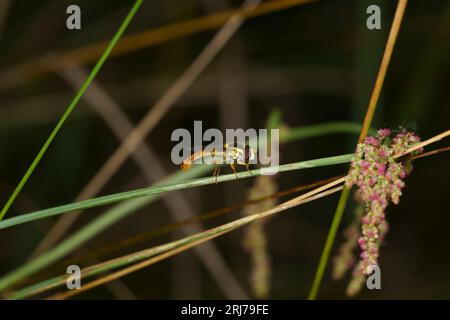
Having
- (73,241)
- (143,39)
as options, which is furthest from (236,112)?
(73,241)

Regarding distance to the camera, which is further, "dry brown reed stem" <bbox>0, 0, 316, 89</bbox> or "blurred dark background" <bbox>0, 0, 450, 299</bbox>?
"blurred dark background" <bbox>0, 0, 450, 299</bbox>

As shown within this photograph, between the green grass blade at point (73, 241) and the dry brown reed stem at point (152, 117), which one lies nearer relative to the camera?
the green grass blade at point (73, 241)

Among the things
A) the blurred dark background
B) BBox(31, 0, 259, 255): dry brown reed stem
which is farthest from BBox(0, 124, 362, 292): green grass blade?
the blurred dark background

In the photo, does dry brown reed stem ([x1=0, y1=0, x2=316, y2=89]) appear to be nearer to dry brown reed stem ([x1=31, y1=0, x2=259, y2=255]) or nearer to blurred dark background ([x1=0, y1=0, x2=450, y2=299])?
dry brown reed stem ([x1=31, y1=0, x2=259, y2=255])

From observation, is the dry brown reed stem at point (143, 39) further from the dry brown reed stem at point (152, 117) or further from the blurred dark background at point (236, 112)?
the blurred dark background at point (236, 112)

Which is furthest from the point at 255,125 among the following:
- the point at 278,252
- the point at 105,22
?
the point at 105,22

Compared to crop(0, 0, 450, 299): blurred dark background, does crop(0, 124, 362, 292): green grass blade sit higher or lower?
lower

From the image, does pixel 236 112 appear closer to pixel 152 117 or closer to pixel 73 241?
pixel 152 117

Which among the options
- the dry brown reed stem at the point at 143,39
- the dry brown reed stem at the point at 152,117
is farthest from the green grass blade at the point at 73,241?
the dry brown reed stem at the point at 143,39
